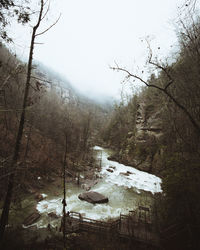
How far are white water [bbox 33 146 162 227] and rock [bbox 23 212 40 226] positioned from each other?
1.39ft

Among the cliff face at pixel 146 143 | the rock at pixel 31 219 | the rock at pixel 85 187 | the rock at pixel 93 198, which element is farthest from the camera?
the cliff face at pixel 146 143

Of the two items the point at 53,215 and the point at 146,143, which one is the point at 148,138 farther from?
the point at 53,215

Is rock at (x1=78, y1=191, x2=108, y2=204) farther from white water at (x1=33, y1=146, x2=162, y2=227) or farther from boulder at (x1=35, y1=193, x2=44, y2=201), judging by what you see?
boulder at (x1=35, y1=193, x2=44, y2=201)

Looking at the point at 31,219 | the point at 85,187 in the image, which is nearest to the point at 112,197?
the point at 85,187

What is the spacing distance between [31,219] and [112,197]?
784 centimetres

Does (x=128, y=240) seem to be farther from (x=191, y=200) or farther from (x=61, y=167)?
(x=61, y=167)

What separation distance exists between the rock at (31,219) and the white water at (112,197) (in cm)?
42

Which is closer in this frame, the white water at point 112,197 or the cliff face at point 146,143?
the white water at point 112,197

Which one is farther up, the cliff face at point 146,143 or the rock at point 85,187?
the cliff face at point 146,143

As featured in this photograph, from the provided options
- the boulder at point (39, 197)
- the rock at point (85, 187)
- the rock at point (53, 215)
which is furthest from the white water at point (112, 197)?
the rock at point (85, 187)

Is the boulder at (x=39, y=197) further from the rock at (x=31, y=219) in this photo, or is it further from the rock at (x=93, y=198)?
the rock at (x=93, y=198)

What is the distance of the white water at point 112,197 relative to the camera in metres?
10.2

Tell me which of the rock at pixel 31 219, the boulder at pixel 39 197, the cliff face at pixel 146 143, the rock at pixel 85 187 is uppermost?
the cliff face at pixel 146 143

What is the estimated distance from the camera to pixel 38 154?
A: 57.8ft
